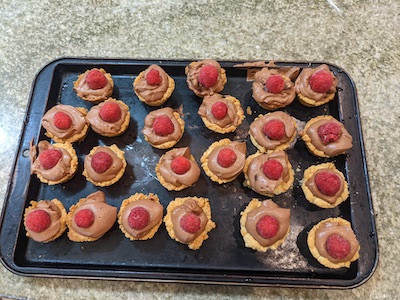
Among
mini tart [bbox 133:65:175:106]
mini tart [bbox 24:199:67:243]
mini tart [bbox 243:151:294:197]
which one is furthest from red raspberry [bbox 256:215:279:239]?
mini tart [bbox 24:199:67:243]

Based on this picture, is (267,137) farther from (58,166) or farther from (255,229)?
(58,166)

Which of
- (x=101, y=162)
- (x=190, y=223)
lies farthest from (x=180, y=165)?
(x=101, y=162)

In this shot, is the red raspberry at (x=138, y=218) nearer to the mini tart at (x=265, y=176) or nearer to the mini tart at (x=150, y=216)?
the mini tart at (x=150, y=216)

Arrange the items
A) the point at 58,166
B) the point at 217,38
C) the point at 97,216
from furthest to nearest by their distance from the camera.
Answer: the point at 217,38 → the point at 58,166 → the point at 97,216

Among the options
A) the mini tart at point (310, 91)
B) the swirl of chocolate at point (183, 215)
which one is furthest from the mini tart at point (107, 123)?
the mini tart at point (310, 91)

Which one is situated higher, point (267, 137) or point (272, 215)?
point (267, 137)

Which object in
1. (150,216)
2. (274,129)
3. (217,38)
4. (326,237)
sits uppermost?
(217,38)

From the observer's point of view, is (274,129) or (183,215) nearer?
(183,215)
